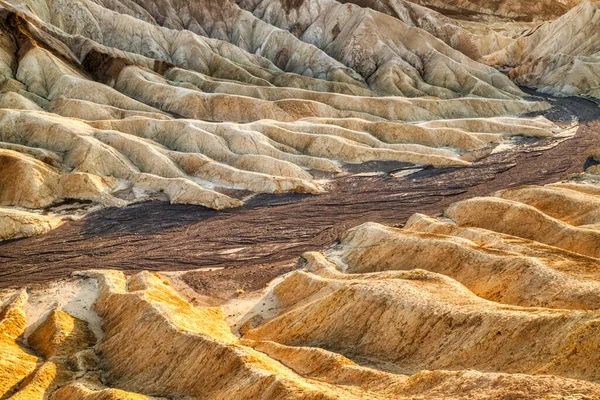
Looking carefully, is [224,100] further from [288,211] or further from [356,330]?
[356,330]

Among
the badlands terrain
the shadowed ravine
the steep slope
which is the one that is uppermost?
the steep slope

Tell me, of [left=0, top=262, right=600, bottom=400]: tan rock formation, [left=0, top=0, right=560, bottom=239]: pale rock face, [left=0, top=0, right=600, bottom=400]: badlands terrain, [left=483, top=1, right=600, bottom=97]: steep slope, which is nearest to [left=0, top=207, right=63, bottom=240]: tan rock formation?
[left=0, top=0, right=600, bottom=400]: badlands terrain

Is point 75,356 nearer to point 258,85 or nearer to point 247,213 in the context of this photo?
point 247,213

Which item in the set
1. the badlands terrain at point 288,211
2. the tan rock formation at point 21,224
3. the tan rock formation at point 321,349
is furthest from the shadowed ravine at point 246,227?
the tan rock formation at point 321,349

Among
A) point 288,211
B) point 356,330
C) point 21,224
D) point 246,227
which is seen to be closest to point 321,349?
point 356,330

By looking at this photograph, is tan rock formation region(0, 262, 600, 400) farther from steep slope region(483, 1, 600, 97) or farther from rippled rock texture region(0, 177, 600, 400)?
steep slope region(483, 1, 600, 97)

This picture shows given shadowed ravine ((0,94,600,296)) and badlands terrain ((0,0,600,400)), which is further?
shadowed ravine ((0,94,600,296))
